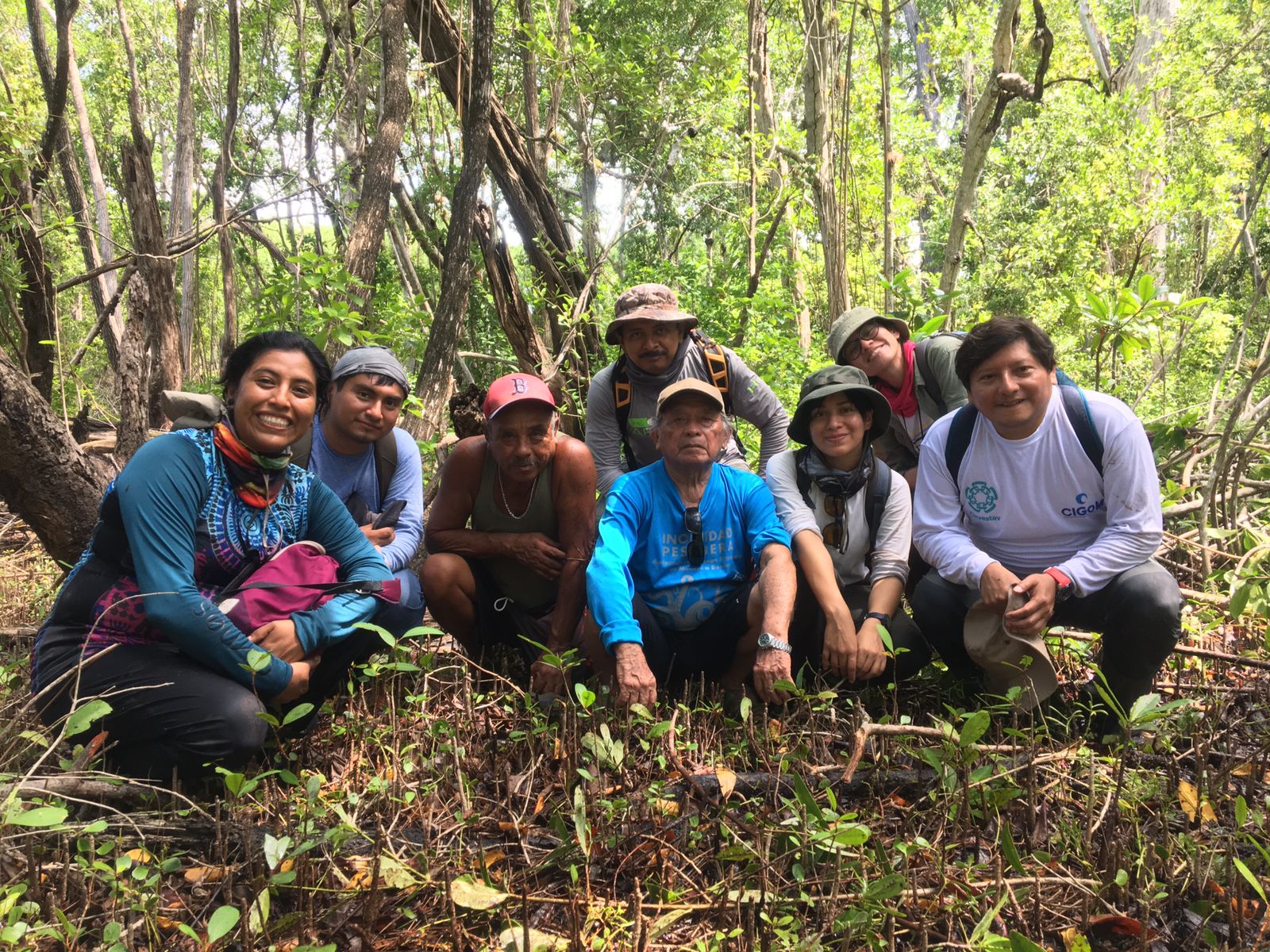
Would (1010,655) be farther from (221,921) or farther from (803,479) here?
(221,921)

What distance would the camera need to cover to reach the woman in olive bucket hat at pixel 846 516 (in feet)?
11.5

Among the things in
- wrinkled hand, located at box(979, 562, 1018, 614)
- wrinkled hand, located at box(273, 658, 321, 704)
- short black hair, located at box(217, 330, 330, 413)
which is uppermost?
short black hair, located at box(217, 330, 330, 413)

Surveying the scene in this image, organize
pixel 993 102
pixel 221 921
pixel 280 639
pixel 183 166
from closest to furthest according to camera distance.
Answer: pixel 221 921 → pixel 280 639 → pixel 993 102 → pixel 183 166

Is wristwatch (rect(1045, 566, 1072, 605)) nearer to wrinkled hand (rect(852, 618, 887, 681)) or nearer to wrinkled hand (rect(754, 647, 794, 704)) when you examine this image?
wrinkled hand (rect(852, 618, 887, 681))

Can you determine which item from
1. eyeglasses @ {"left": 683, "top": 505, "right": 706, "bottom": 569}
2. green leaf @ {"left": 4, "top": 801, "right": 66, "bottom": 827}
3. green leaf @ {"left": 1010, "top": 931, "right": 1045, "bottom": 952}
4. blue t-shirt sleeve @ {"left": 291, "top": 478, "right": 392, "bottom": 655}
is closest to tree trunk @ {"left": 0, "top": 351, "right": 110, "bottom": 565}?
blue t-shirt sleeve @ {"left": 291, "top": 478, "right": 392, "bottom": 655}

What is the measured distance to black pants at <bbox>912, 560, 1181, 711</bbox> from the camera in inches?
121

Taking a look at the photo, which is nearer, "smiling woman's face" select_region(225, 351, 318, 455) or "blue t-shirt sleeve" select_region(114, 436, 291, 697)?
"blue t-shirt sleeve" select_region(114, 436, 291, 697)

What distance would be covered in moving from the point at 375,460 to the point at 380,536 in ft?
1.23

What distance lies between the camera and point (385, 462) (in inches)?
155

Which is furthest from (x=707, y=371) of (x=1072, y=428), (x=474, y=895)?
(x=474, y=895)

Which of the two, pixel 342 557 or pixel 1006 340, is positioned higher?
pixel 1006 340

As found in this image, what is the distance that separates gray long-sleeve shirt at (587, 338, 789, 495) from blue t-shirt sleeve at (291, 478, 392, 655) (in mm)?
1370

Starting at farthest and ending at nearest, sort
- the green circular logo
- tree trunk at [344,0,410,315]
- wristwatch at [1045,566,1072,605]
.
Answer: tree trunk at [344,0,410,315], the green circular logo, wristwatch at [1045,566,1072,605]

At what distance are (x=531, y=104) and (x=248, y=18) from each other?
472 centimetres
